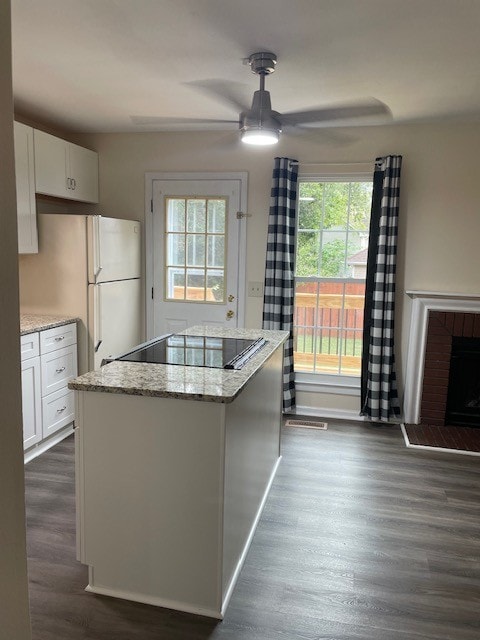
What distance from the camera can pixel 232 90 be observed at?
3.18 meters

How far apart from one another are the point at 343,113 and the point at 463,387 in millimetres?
2465

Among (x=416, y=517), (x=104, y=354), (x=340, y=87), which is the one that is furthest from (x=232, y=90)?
(x=416, y=517)

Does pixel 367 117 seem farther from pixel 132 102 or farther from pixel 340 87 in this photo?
pixel 132 102

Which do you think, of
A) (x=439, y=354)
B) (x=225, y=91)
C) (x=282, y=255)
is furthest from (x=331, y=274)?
(x=225, y=91)

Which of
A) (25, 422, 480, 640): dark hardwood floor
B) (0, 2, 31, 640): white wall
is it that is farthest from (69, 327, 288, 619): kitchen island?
(0, 2, 31, 640): white wall

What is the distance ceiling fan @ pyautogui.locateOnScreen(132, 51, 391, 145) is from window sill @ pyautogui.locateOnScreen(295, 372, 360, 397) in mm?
2141

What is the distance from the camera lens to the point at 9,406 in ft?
2.58

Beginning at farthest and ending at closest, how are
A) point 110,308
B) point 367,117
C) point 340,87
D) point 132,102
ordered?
point 110,308 → point 367,117 → point 132,102 → point 340,87

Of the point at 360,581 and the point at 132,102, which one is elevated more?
the point at 132,102

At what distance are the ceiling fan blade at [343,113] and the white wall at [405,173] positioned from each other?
0.34 m

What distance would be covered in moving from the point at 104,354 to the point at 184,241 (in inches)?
49.9

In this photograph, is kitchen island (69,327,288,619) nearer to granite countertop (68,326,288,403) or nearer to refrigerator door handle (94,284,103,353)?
granite countertop (68,326,288,403)

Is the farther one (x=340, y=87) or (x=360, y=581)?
(x=340, y=87)

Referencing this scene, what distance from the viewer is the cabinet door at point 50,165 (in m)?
3.68
